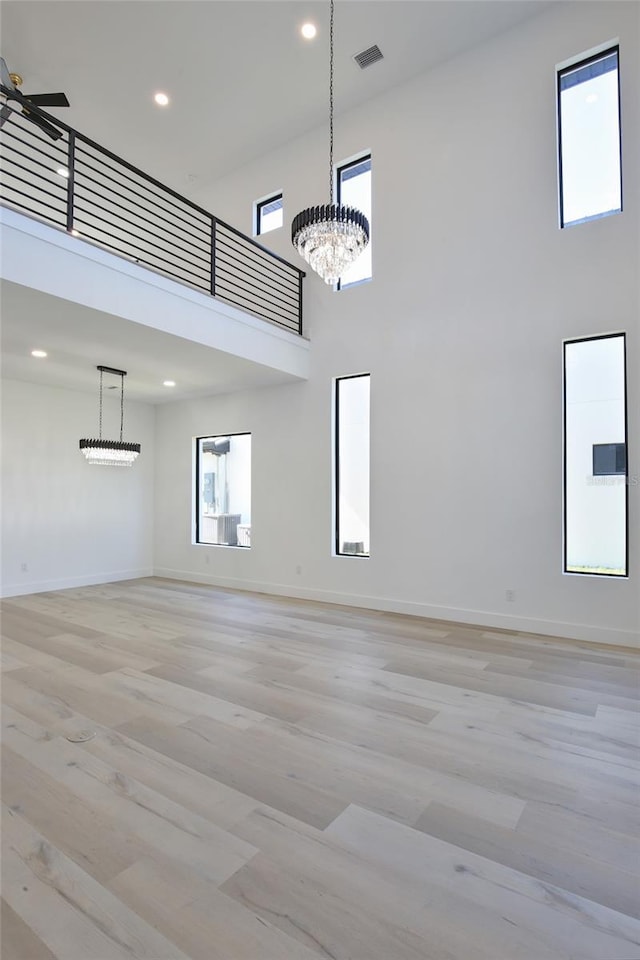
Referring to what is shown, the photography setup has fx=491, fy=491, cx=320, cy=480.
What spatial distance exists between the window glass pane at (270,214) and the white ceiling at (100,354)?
2.46 m

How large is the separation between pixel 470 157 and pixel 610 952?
6.35 m

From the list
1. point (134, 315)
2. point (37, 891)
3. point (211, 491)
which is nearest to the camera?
point (37, 891)

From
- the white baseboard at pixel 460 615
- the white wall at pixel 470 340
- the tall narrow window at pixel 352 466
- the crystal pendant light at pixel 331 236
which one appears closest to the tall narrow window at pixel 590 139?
the white wall at pixel 470 340

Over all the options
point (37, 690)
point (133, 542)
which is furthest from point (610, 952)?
point (133, 542)

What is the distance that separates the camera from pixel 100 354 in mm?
5500

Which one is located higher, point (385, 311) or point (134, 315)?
point (385, 311)

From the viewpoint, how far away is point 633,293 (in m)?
4.45

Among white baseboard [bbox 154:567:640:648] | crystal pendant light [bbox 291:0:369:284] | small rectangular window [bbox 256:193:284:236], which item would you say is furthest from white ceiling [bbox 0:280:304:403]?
white baseboard [bbox 154:567:640:648]

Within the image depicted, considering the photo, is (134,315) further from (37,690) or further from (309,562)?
(309,562)

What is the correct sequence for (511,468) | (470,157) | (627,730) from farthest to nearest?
(470,157) < (511,468) < (627,730)

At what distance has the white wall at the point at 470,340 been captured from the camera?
4.65 meters

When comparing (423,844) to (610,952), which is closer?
(610,952)

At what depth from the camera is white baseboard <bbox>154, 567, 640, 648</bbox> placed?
4.46 m

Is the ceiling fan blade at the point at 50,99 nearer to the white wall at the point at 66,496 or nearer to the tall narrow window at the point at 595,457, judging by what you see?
the white wall at the point at 66,496
